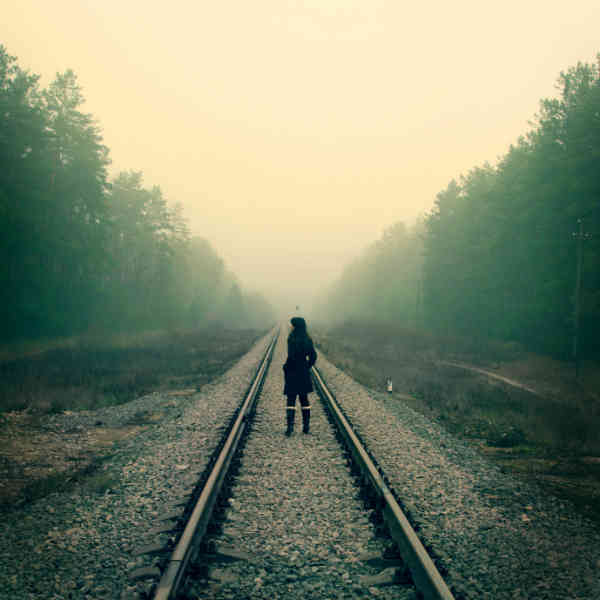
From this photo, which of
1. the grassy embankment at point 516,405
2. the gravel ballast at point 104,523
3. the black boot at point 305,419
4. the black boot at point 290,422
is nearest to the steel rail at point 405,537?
the black boot at point 305,419

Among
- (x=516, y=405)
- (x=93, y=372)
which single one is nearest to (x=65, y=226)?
(x=93, y=372)

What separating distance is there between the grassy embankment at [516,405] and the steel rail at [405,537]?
2.58 metres

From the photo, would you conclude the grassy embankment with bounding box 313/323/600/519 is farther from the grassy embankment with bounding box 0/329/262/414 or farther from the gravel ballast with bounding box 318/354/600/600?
the grassy embankment with bounding box 0/329/262/414

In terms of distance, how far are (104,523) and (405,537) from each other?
129 inches

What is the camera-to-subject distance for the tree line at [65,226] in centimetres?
2458

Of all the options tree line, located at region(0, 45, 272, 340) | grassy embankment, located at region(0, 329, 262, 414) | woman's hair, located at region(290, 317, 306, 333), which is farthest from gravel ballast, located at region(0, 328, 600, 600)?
tree line, located at region(0, 45, 272, 340)

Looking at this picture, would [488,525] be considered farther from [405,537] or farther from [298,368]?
[298,368]

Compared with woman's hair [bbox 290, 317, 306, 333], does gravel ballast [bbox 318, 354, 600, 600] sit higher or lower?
lower

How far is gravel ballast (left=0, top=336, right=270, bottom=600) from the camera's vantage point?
3.77 metres

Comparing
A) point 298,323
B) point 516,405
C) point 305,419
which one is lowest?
point 516,405

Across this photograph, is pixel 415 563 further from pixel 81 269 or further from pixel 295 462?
pixel 81 269

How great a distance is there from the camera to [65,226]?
29.7 metres

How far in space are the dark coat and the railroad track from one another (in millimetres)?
1331

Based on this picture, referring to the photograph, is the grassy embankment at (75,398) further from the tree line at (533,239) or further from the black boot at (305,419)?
the tree line at (533,239)
